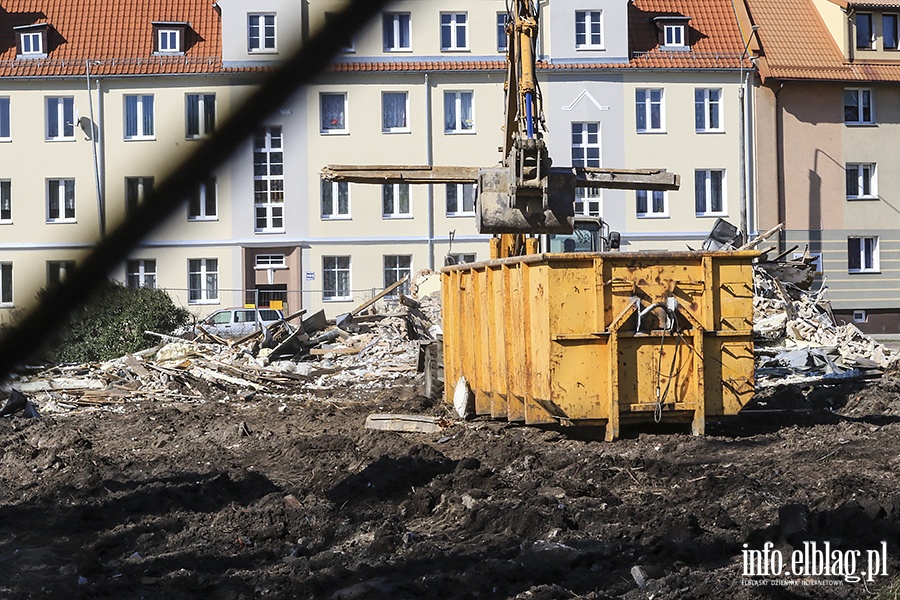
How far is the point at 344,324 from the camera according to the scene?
79.3ft

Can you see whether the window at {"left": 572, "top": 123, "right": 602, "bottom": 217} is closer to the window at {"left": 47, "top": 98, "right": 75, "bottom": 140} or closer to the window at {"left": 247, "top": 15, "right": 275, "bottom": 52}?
the window at {"left": 47, "top": 98, "right": 75, "bottom": 140}

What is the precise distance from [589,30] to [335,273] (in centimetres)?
1194

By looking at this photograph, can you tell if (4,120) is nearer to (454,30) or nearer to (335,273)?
(454,30)

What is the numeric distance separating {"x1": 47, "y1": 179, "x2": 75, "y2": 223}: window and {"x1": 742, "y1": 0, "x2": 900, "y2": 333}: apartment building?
38456 millimetres

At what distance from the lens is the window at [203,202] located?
3.37 feet

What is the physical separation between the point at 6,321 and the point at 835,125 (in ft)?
134

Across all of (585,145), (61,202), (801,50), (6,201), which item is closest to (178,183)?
(61,202)

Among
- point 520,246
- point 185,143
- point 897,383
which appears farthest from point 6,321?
point 897,383

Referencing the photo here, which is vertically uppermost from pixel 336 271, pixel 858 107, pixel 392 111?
pixel 858 107

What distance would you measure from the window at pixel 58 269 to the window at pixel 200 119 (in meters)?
0.18

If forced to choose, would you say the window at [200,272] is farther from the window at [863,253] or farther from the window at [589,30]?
the window at [863,253]

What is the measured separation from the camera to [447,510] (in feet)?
25.8

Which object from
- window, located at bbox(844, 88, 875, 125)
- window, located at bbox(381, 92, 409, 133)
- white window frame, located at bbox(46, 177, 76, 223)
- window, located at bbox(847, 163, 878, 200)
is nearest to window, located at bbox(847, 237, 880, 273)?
window, located at bbox(847, 163, 878, 200)

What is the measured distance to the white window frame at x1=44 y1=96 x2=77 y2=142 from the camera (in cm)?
189
